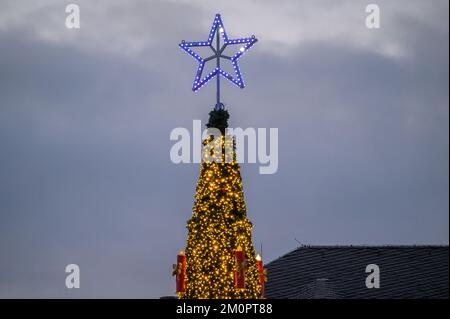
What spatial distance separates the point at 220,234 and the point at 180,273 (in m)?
1.61

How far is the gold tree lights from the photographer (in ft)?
95.9

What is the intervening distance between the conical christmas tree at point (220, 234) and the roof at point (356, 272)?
9.48 metres

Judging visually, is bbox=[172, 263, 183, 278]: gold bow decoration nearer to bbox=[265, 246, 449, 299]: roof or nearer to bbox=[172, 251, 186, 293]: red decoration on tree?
bbox=[172, 251, 186, 293]: red decoration on tree

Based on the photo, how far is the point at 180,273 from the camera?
96.8 feet

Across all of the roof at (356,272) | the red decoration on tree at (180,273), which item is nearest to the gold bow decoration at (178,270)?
the red decoration on tree at (180,273)

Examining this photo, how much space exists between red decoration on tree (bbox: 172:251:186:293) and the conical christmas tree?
0.13 metres

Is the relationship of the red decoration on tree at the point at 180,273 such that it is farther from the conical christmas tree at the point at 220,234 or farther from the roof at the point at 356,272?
the roof at the point at 356,272

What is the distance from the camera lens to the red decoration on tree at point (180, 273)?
96.8 feet

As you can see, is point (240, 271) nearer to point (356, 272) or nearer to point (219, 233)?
point (219, 233)

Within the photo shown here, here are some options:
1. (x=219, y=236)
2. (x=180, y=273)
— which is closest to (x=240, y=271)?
(x=219, y=236)
